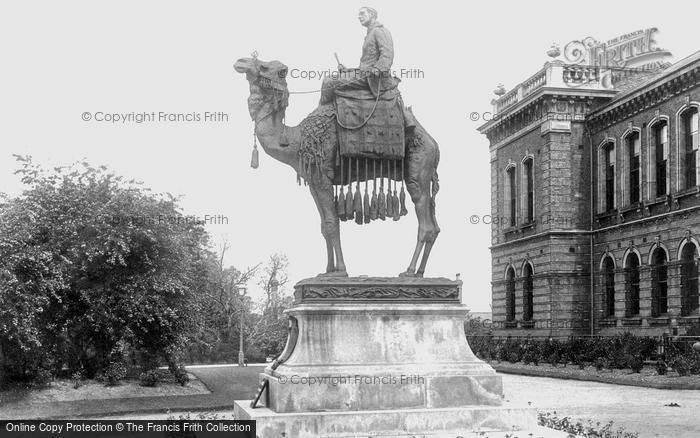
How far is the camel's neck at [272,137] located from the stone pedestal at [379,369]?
169cm

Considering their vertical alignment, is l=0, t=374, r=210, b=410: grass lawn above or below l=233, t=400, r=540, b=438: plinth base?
below

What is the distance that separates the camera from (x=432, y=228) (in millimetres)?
11922

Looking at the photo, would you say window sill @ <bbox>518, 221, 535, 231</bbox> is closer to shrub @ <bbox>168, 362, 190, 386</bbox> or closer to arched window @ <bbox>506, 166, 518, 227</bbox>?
arched window @ <bbox>506, 166, 518, 227</bbox>

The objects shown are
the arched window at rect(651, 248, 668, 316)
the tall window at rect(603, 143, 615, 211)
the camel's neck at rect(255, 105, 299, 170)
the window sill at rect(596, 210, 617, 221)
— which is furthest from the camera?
the tall window at rect(603, 143, 615, 211)

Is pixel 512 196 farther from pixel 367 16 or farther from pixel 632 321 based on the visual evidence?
pixel 367 16

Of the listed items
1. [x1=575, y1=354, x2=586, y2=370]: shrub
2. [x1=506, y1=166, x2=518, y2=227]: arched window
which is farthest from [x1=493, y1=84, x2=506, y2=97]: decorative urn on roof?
[x1=575, y1=354, x2=586, y2=370]: shrub

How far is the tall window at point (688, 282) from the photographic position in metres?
35.3

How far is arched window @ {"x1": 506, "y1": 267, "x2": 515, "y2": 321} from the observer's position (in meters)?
50.1

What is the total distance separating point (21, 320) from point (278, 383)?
588 inches

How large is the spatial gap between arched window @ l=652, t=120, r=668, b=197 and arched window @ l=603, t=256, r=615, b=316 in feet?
17.0

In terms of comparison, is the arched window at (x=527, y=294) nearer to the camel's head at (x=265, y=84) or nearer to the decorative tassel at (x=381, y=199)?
the decorative tassel at (x=381, y=199)

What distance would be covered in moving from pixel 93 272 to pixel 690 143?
2319 centimetres

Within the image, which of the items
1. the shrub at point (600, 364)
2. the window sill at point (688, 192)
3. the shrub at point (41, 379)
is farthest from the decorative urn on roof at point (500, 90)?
the shrub at point (41, 379)

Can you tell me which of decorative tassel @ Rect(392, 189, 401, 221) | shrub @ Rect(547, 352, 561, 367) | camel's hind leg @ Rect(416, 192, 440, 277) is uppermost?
decorative tassel @ Rect(392, 189, 401, 221)
